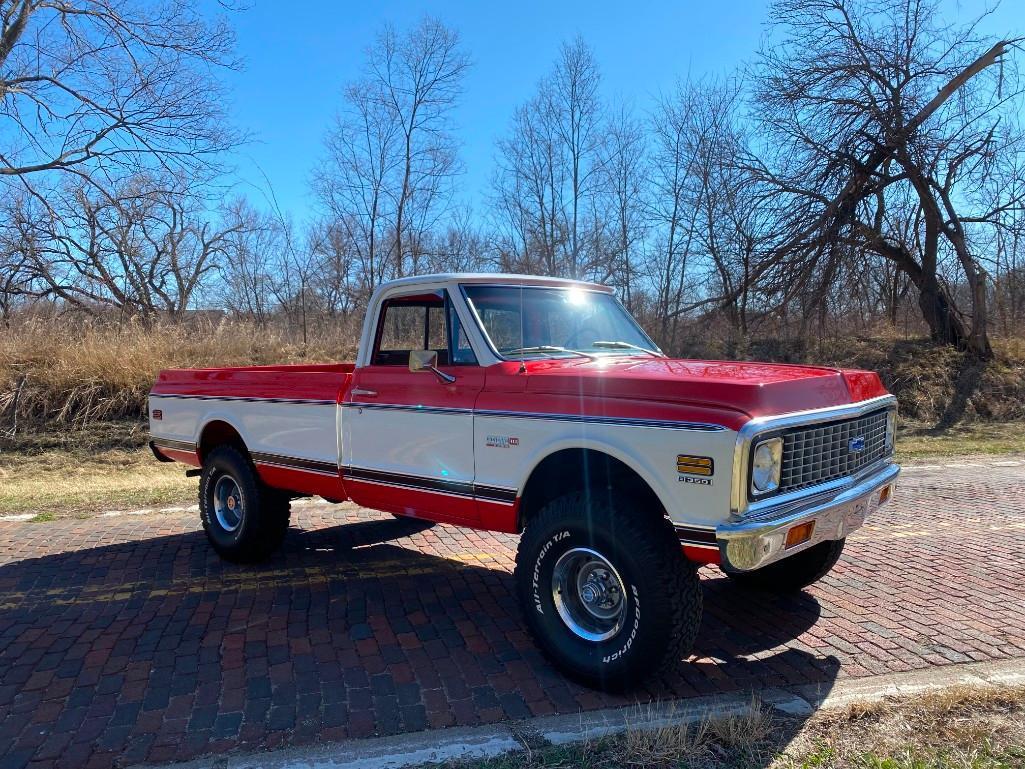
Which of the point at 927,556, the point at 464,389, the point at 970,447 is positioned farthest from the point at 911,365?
the point at 464,389

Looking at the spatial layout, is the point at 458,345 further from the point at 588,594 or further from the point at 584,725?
the point at 584,725

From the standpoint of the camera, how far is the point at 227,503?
5.88 m

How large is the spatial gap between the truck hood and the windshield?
23 cm

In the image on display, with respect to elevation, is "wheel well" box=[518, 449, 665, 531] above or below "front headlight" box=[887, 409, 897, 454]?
below

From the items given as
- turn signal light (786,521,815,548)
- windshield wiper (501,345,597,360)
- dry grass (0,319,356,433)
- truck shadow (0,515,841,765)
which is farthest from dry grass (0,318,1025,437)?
turn signal light (786,521,815,548)

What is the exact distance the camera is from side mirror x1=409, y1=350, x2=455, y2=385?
4.13 m

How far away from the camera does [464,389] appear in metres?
4.12

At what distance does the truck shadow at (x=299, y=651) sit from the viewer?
3.30m

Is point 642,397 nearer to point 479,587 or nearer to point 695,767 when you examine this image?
point 695,767

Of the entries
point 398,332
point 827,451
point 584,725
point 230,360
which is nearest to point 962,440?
point 827,451

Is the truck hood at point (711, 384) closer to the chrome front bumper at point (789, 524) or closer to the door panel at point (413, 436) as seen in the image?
the chrome front bumper at point (789, 524)

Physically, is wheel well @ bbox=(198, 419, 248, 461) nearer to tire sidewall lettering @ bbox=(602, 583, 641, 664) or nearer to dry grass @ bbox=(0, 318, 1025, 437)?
tire sidewall lettering @ bbox=(602, 583, 641, 664)

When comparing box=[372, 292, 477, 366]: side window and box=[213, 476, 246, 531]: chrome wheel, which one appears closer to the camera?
box=[372, 292, 477, 366]: side window

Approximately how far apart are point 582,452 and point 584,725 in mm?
1280
